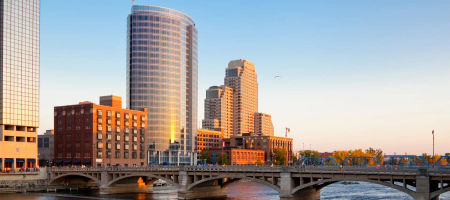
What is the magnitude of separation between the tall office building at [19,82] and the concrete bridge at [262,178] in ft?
70.1

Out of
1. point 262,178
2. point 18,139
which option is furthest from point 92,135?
point 262,178

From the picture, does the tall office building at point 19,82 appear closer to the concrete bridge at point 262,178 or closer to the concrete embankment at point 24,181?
the concrete embankment at point 24,181

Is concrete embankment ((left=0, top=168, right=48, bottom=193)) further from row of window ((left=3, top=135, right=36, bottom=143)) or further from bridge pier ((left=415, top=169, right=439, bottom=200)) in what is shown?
bridge pier ((left=415, top=169, right=439, bottom=200))

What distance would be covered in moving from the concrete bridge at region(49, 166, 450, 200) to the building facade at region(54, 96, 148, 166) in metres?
31.2

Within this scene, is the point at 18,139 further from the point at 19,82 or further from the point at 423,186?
the point at 423,186

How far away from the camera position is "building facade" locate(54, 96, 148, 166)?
7151 inches

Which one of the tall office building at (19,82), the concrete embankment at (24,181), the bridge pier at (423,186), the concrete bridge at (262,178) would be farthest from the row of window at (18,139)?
the bridge pier at (423,186)

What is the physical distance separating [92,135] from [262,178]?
310 feet

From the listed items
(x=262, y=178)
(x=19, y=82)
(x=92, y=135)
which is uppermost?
(x=19, y=82)

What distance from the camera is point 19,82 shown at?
160m

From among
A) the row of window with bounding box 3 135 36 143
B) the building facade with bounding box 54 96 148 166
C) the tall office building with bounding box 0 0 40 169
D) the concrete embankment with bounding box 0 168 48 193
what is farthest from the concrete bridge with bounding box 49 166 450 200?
the building facade with bounding box 54 96 148 166

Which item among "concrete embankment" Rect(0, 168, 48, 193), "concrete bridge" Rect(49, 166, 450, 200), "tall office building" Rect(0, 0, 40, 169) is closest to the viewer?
"concrete bridge" Rect(49, 166, 450, 200)

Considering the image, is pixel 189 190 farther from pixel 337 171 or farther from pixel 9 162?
pixel 9 162

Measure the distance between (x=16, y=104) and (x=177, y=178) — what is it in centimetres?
6738
